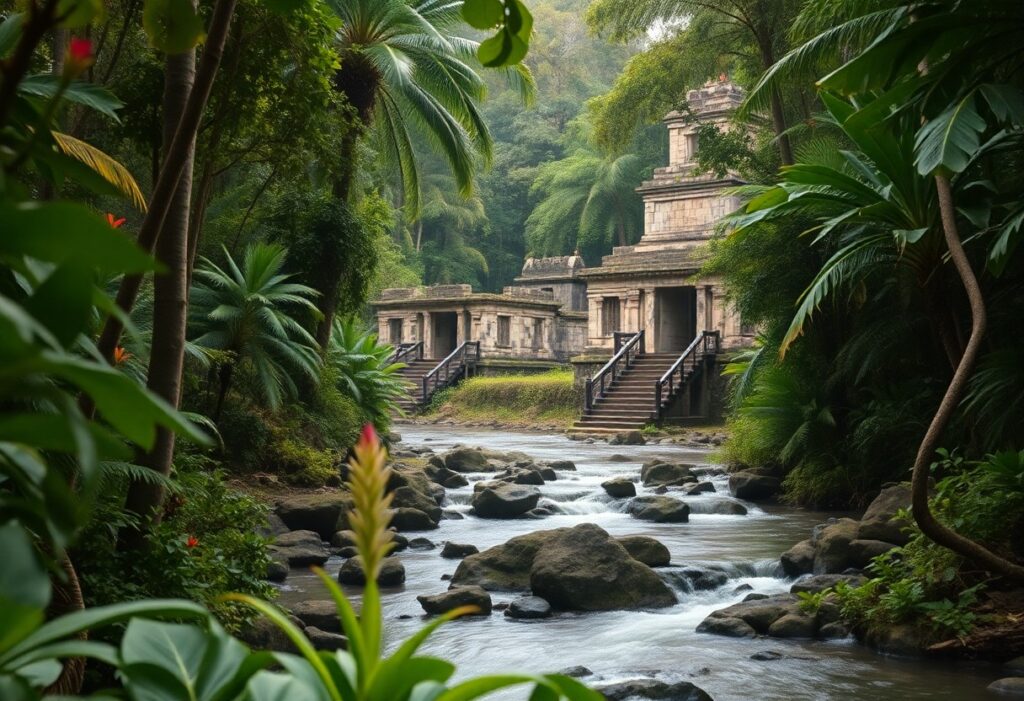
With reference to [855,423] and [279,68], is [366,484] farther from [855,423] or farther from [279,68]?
[855,423]

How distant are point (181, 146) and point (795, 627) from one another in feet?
20.8

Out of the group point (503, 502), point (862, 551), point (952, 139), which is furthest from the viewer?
point (503, 502)

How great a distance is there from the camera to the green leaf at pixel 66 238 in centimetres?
94

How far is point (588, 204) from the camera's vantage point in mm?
53438

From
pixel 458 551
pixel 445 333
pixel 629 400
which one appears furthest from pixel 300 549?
pixel 445 333

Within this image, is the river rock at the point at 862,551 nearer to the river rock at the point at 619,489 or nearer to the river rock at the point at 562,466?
the river rock at the point at 619,489

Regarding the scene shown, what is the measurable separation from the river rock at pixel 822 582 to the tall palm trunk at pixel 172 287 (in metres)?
5.94

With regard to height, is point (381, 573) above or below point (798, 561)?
below

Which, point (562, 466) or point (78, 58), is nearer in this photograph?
point (78, 58)

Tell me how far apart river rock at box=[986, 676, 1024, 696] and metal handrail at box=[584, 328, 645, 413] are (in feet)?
79.3

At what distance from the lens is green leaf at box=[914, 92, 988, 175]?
676 cm

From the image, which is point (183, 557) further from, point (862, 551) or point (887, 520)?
point (887, 520)

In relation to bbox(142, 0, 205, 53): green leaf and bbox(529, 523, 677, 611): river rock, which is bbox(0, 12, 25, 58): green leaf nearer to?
bbox(142, 0, 205, 53): green leaf

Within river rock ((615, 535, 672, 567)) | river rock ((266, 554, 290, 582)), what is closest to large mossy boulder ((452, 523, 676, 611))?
river rock ((615, 535, 672, 567))
